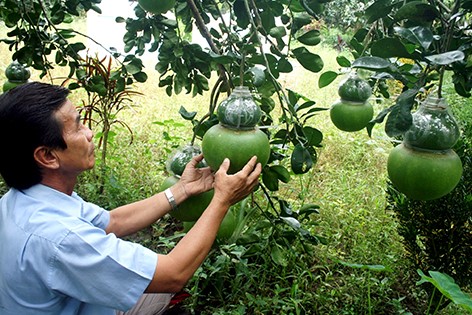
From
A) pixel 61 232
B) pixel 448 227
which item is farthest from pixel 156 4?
pixel 448 227

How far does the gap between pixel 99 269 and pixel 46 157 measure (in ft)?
1.13

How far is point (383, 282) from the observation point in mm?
2523

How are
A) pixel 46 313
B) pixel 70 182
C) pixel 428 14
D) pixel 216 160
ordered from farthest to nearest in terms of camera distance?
pixel 70 182, pixel 46 313, pixel 216 160, pixel 428 14

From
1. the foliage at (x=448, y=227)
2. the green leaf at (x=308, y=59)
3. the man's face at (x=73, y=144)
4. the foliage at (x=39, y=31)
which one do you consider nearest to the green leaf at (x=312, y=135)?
the green leaf at (x=308, y=59)

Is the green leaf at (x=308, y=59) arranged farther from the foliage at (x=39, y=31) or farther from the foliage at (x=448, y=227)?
the foliage at (x=448, y=227)

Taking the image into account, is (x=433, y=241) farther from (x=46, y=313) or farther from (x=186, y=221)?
(x=46, y=313)

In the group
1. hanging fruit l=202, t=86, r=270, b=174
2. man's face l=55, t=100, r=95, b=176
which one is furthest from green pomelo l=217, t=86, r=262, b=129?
man's face l=55, t=100, r=95, b=176

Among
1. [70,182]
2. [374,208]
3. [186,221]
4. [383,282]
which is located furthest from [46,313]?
[374,208]

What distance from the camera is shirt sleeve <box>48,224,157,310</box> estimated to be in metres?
1.16

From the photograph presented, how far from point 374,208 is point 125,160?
83.6 inches

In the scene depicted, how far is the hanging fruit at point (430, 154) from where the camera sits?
3.49ft

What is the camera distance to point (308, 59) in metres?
1.42

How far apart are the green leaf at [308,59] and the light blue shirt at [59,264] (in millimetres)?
676

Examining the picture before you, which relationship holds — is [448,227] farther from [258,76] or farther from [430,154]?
[258,76]
